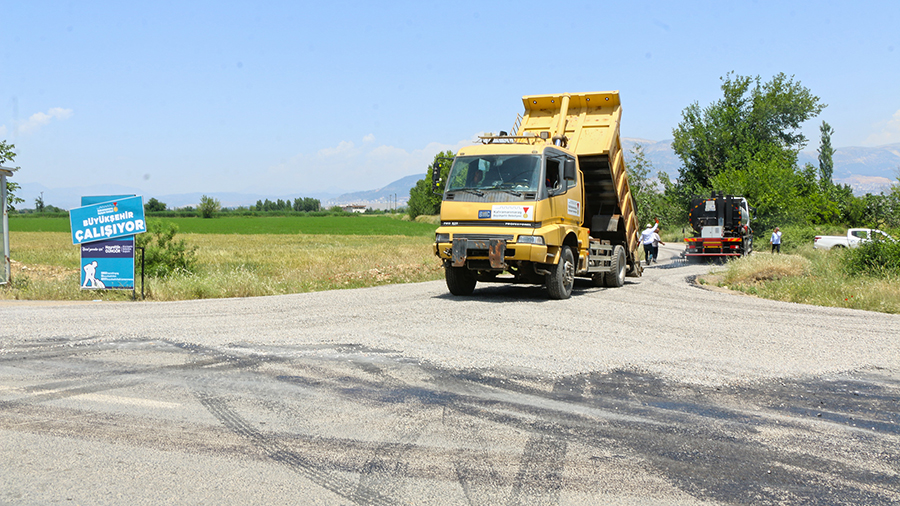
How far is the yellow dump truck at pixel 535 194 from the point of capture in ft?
39.5

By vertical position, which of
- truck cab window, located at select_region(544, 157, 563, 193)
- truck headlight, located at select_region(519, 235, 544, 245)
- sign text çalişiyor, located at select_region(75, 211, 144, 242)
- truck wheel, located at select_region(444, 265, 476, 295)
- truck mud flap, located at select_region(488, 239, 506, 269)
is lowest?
truck wheel, located at select_region(444, 265, 476, 295)

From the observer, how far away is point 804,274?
58.3 feet

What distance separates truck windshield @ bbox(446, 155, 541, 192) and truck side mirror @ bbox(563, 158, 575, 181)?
81 cm

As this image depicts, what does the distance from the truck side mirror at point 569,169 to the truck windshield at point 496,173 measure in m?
0.81

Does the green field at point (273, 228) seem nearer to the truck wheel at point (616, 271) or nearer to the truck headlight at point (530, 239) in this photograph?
the truck wheel at point (616, 271)

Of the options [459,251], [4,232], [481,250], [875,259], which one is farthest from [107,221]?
[875,259]

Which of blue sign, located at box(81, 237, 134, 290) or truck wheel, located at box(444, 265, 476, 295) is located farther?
truck wheel, located at box(444, 265, 476, 295)

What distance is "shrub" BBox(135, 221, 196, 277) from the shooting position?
17734mm

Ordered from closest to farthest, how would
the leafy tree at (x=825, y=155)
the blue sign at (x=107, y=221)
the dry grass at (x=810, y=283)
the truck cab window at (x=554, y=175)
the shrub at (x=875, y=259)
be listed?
the truck cab window at (x=554, y=175), the dry grass at (x=810, y=283), the blue sign at (x=107, y=221), the shrub at (x=875, y=259), the leafy tree at (x=825, y=155)

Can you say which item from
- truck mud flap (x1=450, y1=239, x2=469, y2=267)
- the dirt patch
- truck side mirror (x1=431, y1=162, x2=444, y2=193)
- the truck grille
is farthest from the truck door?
the dirt patch

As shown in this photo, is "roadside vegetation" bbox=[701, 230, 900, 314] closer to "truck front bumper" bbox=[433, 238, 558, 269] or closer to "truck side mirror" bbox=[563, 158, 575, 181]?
"truck side mirror" bbox=[563, 158, 575, 181]

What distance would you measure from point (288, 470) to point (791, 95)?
231 feet

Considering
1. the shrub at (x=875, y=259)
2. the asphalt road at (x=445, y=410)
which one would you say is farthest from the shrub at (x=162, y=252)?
the shrub at (x=875, y=259)

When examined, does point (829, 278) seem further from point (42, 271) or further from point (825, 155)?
point (825, 155)
